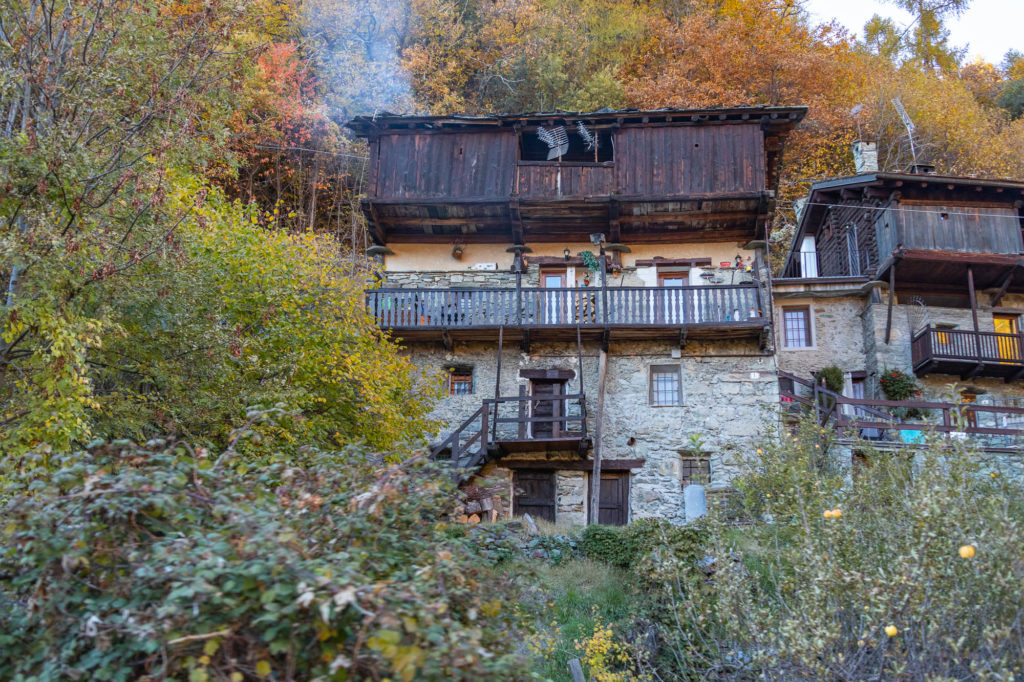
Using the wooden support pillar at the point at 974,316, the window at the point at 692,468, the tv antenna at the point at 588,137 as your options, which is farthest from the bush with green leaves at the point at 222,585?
the wooden support pillar at the point at 974,316

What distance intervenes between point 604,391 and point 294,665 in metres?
14.0

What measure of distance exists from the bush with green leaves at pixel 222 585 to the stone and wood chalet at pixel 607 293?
1109cm

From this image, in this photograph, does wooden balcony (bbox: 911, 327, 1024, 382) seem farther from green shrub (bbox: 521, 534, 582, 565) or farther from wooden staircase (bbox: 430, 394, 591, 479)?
green shrub (bbox: 521, 534, 582, 565)

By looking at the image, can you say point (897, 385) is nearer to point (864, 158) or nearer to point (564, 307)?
point (864, 158)

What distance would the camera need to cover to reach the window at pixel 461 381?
59.3 feet

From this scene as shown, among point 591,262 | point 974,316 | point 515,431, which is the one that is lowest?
point 515,431

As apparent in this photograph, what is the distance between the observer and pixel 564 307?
1784 cm

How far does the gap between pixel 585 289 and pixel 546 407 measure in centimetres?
261

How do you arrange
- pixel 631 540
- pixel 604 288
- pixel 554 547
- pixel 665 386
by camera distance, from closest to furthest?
pixel 631 540 < pixel 554 547 < pixel 604 288 < pixel 665 386

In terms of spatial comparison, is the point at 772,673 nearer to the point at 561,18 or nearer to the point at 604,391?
the point at 604,391

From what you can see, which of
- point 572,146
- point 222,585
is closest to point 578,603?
point 222,585

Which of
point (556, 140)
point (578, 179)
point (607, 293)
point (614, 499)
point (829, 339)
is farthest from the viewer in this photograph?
point (829, 339)

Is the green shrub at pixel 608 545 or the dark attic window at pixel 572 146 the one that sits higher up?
the dark attic window at pixel 572 146

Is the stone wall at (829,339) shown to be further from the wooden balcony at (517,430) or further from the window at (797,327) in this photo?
the wooden balcony at (517,430)
